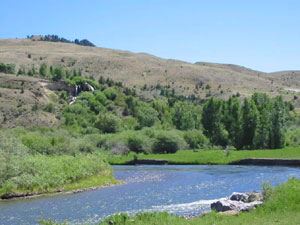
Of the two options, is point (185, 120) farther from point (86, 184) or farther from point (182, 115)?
point (86, 184)

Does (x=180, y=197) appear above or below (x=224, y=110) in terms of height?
below

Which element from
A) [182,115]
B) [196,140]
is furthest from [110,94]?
[196,140]

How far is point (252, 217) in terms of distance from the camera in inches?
932

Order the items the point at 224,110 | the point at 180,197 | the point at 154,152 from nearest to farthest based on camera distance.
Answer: the point at 180,197
the point at 154,152
the point at 224,110

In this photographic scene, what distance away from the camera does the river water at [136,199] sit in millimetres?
35500

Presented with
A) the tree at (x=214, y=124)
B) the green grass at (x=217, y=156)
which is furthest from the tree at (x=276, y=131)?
the tree at (x=214, y=124)

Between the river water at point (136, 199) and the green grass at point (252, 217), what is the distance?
386 cm

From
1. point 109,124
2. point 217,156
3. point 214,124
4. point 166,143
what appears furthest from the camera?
point 109,124

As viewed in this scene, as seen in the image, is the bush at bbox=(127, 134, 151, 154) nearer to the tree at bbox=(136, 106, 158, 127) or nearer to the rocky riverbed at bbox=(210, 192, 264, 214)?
the tree at bbox=(136, 106, 158, 127)

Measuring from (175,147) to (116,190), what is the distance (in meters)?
53.5

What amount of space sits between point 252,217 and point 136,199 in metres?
20.1

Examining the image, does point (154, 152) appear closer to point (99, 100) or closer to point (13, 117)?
point (13, 117)

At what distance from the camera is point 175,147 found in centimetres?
10275

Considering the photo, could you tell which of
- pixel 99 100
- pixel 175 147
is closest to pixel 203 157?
pixel 175 147
